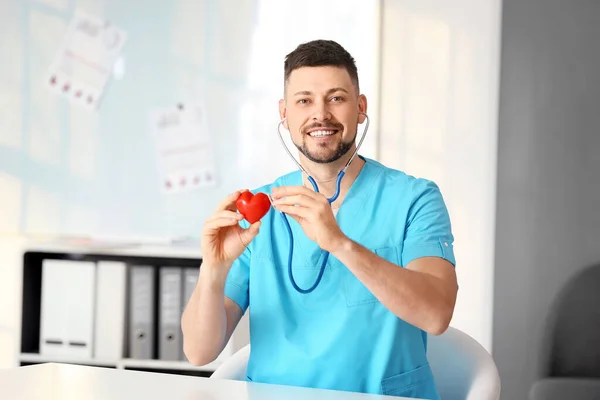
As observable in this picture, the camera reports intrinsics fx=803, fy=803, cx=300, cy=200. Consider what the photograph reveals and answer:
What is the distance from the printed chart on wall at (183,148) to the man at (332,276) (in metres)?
1.45

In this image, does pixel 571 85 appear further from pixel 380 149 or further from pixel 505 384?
pixel 505 384

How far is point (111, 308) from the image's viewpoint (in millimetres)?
2814

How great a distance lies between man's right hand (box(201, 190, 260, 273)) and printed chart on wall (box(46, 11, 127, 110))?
1849 mm

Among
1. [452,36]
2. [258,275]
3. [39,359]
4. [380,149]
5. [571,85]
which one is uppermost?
[452,36]

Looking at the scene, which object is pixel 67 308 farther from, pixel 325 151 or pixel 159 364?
pixel 325 151

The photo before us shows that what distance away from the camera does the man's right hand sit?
1481mm

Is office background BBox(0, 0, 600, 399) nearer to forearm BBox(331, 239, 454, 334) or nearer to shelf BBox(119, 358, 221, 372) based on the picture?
shelf BBox(119, 358, 221, 372)

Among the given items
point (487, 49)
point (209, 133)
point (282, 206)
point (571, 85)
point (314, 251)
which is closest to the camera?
point (282, 206)

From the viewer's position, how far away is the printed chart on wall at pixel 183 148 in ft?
10.3

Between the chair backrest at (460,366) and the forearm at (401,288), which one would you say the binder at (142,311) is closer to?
the chair backrest at (460,366)

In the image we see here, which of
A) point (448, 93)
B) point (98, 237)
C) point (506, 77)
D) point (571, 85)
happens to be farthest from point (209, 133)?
point (571, 85)

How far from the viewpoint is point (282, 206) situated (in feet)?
4.66

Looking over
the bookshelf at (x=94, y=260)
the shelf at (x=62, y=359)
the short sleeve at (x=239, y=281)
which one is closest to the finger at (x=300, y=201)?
the short sleeve at (x=239, y=281)

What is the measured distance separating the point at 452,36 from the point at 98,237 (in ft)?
5.16
